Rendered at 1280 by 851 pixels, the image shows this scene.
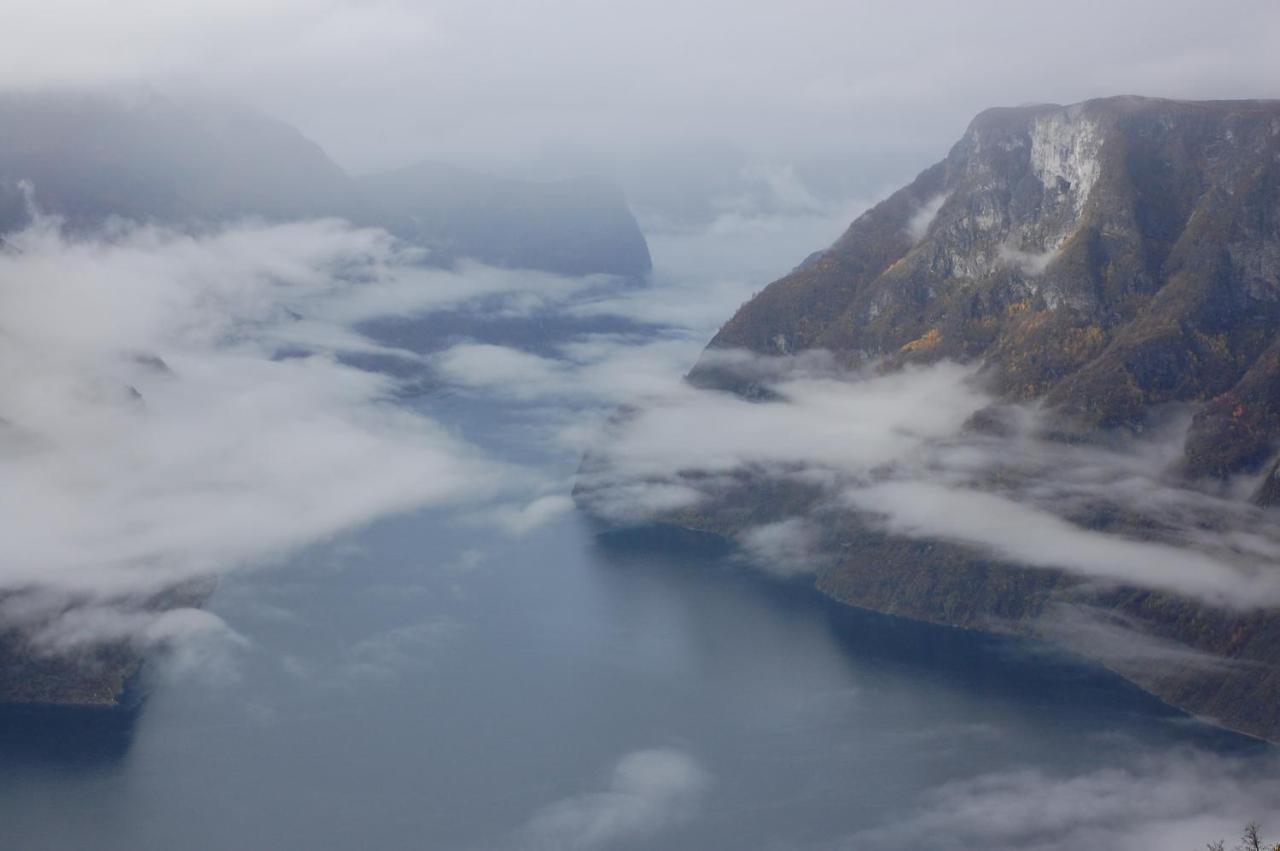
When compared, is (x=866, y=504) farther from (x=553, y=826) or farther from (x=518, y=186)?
(x=518, y=186)

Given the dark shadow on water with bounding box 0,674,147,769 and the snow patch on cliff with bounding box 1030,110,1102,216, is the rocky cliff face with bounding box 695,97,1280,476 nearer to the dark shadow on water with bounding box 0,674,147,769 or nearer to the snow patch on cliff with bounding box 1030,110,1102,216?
the snow patch on cliff with bounding box 1030,110,1102,216

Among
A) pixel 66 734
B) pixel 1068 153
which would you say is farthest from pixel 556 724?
pixel 1068 153

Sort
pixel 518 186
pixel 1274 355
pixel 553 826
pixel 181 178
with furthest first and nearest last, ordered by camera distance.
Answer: pixel 518 186
pixel 181 178
pixel 1274 355
pixel 553 826

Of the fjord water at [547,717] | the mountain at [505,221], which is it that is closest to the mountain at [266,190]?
the mountain at [505,221]

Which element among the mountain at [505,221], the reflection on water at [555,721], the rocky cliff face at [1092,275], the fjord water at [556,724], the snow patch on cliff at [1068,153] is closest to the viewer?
the fjord water at [556,724]

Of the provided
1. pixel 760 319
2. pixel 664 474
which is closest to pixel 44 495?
pixel 664 474

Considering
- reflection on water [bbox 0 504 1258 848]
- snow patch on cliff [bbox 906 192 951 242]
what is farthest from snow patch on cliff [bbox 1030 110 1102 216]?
reflection on water [bbox 0 504 1258 848]

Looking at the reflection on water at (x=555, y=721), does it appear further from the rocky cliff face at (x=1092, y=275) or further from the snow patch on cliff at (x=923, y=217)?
the snow patch on cliff at (x=923, y=217)
